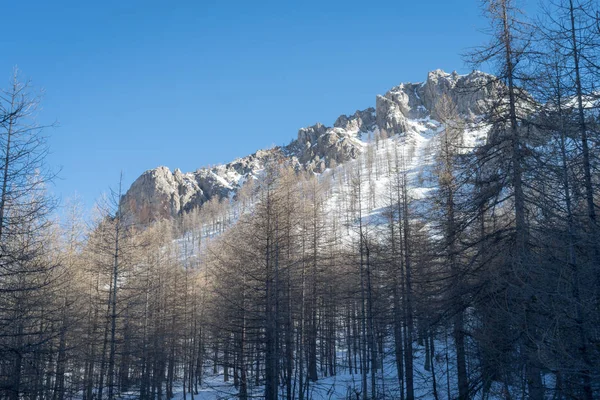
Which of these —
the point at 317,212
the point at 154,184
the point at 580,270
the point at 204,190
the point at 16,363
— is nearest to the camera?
the point at 580,270

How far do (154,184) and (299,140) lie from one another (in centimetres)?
7524

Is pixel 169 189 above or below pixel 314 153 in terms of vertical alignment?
below

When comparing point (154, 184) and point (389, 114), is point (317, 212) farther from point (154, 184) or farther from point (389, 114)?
point (389, 114)

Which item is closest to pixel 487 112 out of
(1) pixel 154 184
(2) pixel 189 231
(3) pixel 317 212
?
(3) pixel 317 212

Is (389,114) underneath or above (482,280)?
above

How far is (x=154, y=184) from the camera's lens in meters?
151

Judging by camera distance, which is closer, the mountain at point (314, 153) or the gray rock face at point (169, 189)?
the gray rock face at point (169, 189)

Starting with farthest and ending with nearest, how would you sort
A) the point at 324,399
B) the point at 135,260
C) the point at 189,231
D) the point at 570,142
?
the point at 189,231
the point at 135,260
the point at 324,399
the point at 570,142

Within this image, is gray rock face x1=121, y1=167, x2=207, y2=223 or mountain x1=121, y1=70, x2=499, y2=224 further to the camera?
mountain x1=121, y1=70, x2=499, y2=224

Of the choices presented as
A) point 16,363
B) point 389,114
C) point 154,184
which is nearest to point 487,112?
point 16,363

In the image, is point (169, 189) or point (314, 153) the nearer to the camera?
point (169, 189)

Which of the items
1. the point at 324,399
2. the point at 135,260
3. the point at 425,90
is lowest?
the point at 324,399

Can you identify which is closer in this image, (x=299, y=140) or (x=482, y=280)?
(x=482, y=280)

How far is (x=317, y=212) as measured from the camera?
947 inches
